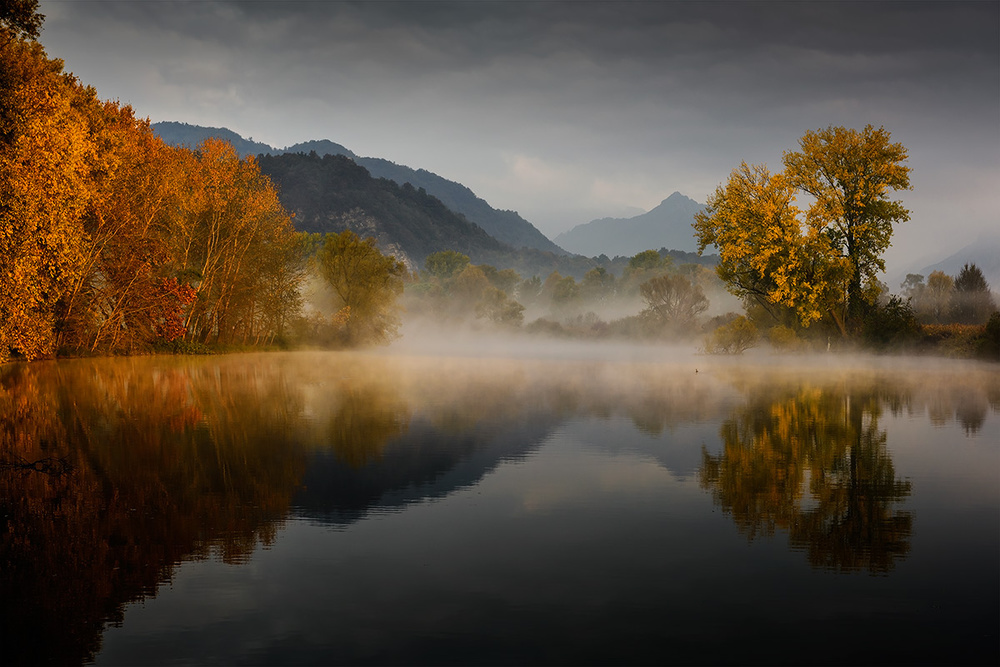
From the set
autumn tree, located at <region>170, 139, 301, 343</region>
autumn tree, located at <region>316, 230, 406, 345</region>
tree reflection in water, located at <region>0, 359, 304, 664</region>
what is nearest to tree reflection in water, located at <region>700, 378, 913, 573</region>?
tree reflection in water, located at <region>0, 359, 304, 664</region>

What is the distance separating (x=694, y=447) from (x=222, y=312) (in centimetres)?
5268

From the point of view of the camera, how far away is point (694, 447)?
55.0 ft

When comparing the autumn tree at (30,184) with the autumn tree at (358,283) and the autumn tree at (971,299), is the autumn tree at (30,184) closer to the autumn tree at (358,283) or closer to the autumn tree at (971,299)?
the autumn tree at (358,283)

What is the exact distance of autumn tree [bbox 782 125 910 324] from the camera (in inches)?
1932

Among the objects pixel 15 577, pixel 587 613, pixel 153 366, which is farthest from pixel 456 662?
pixel 153 366

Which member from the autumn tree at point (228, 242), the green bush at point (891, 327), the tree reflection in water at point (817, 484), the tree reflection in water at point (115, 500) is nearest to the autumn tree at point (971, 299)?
the green bush at point (891, 327)

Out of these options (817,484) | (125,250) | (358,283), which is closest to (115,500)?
(817,484)

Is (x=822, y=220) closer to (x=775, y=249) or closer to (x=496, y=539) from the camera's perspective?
(x=775, y=249)

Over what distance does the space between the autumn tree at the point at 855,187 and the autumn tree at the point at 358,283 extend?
148 feet

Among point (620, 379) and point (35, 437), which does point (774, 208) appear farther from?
point (35, 437)

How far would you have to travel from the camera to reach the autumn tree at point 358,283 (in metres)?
82.8

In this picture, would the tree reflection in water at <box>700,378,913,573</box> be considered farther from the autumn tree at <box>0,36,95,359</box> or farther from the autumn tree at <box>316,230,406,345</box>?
the autumn tree at <box>316,230,406,345</box>

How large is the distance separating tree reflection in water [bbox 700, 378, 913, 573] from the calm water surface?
69mm

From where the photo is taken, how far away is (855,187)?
50469 mm
